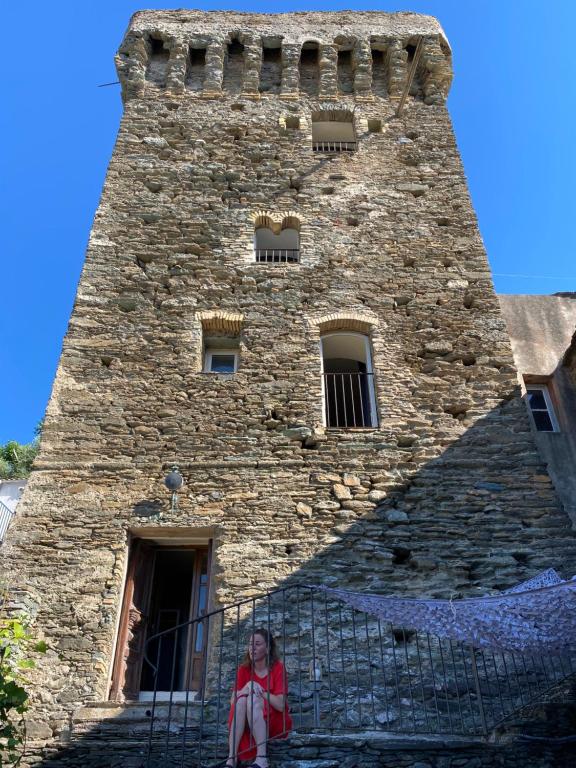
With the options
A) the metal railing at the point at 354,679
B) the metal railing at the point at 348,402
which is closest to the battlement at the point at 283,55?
the metal railing at the point at 348,402

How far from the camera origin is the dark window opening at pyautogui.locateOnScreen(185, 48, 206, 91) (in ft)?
42.2

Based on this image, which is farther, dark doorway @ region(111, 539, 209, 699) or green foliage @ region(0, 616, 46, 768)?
dark doorway @ region(111, 539, 209, 699)

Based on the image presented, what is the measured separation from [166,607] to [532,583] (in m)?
3.86

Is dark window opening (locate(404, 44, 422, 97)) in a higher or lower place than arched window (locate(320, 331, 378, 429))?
higher

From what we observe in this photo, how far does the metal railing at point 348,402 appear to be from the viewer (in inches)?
341

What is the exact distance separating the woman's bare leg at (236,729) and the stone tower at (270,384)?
70.1 inches

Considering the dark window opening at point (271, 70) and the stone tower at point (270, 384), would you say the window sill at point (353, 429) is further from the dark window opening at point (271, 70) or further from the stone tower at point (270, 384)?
the dark window opening at point (271, 70)

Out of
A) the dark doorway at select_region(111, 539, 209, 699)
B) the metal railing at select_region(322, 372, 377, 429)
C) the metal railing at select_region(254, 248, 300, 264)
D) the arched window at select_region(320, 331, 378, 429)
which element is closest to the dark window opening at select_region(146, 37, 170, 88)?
the metal railing at select_region(254, 248, 300, 264)

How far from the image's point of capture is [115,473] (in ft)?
25.3

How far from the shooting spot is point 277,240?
432 inches

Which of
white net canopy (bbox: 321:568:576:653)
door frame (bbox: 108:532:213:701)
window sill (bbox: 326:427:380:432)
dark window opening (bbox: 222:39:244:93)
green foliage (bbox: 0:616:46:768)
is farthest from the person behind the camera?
dark window opening (bbox: 222:39:244:93)

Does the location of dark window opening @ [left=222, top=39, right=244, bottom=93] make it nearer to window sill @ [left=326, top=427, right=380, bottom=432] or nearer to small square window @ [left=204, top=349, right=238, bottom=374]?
small square window @ [left=204, top=349, right=238, bottom=374]

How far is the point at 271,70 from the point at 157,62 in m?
2.22

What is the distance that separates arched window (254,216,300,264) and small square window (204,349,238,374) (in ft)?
5.61
